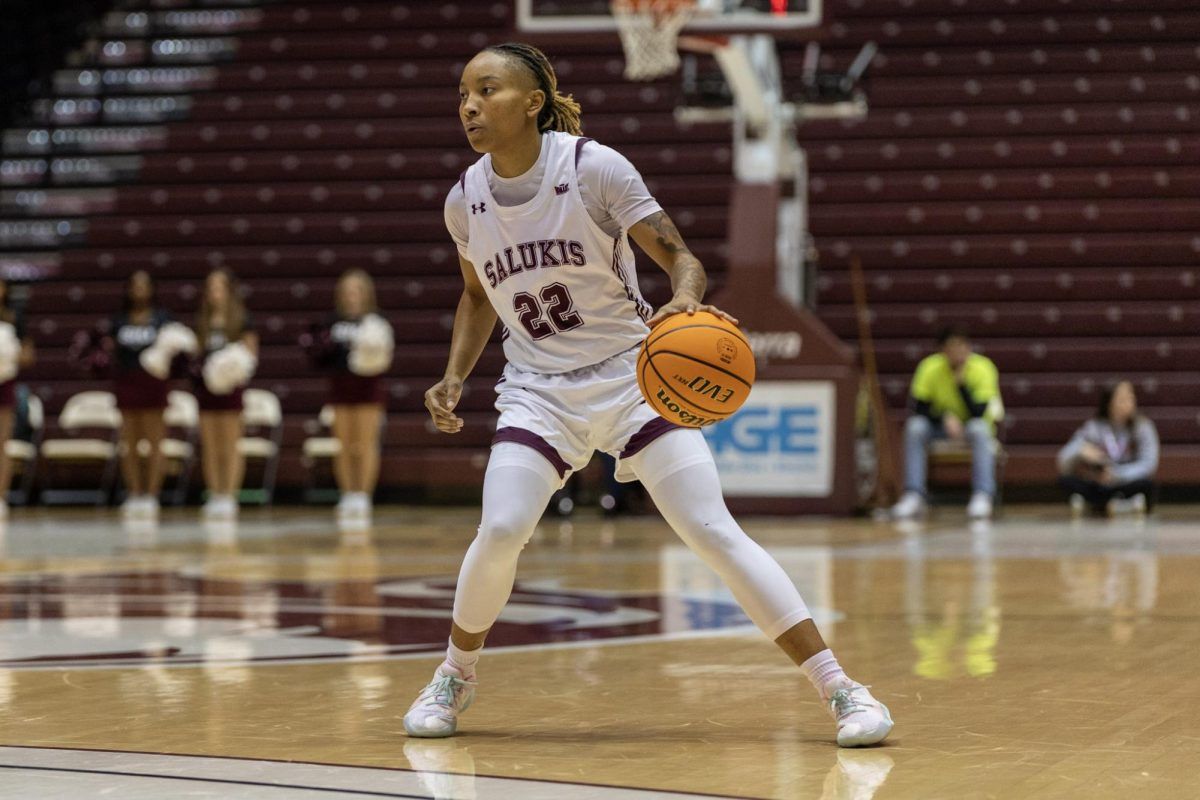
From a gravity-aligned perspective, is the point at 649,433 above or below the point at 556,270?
below

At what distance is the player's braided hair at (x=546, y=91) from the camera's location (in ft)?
13.6

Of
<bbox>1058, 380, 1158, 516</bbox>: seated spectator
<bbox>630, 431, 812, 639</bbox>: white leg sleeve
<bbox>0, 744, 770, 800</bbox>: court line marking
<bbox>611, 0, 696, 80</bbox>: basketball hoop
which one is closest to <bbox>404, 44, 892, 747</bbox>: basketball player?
<bbox>630, 431, 812, 639</bbox>: white leg sleeve

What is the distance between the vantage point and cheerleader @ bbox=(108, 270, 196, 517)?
13.6m

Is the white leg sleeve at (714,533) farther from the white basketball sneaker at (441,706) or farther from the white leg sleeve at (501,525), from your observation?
the white basketball sneaker at (441,706)

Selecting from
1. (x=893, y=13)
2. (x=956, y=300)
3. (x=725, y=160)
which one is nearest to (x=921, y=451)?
(x=956, y=300)

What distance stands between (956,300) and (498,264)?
1318cm

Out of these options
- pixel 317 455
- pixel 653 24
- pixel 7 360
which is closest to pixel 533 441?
pixel 653 24

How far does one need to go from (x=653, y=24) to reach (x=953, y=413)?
3.83 m

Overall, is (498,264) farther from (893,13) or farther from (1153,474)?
(893,13)

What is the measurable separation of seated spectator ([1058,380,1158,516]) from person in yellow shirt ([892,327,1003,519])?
0.69m

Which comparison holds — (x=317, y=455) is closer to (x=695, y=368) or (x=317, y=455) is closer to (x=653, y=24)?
(x=653, y=24)

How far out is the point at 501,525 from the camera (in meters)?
3.96

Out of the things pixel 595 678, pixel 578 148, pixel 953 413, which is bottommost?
pixel 595 678

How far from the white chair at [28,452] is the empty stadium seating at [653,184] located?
1093 millimetres
